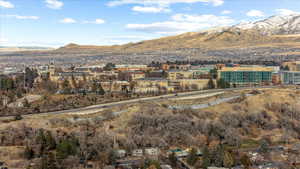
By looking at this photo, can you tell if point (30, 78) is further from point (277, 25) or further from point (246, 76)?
point (277, 25)

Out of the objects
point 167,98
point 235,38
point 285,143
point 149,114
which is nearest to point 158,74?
point 167,98

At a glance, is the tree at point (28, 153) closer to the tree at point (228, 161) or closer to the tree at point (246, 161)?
the tree at point (228, 161)

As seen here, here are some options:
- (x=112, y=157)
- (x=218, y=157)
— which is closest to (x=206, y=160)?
(x=218, y=157)

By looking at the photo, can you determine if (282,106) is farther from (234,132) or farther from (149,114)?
(149,114)

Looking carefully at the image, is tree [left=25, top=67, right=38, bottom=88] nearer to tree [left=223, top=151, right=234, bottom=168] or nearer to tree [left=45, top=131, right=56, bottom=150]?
tree [left=45, top=131, right=56, bottom=150]

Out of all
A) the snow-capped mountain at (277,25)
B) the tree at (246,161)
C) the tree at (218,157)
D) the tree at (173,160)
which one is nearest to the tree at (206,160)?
the tree at (218,157)

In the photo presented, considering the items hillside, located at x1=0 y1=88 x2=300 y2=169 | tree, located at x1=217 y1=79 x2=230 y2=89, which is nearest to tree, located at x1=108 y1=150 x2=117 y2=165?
hillside, located at x1=0 y1=88 x2=300 y2=169
